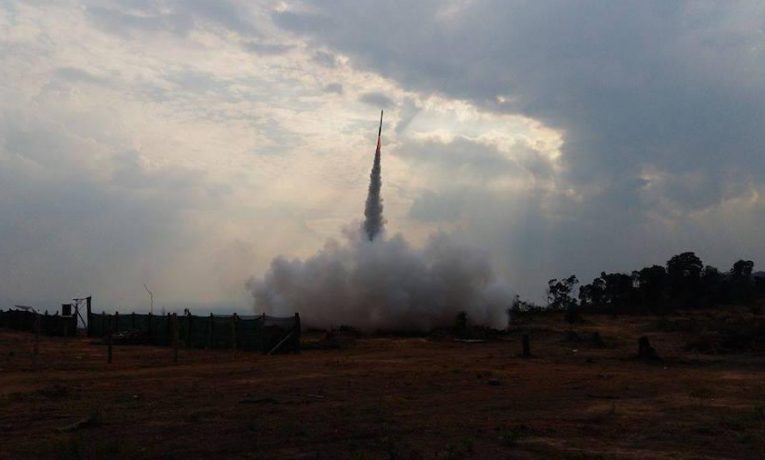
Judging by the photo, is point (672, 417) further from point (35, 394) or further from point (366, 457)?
point (35, 394)

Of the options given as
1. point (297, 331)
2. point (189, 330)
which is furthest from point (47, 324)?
point (297, 331)

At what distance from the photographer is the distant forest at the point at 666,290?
73312 mm

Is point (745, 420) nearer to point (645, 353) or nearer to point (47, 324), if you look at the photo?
point (645, 353)

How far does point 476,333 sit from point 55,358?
2417 cm

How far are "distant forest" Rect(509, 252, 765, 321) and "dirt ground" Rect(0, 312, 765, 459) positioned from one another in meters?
42.6

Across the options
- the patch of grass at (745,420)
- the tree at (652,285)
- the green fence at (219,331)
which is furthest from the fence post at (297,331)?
the tree at (652,285)

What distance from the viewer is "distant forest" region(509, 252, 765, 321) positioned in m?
73.3

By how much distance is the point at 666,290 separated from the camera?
8081cm

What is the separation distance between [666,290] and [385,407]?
72.5 metres

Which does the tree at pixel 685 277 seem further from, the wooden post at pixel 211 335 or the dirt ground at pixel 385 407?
the wooden post at pixel 211 335

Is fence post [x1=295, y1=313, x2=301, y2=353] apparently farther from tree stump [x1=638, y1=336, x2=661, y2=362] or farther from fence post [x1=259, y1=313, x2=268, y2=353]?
tree stump [x1=638, y1=336, x2=661, y2=362]

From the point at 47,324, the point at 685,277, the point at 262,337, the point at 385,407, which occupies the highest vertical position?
the point at 685,277

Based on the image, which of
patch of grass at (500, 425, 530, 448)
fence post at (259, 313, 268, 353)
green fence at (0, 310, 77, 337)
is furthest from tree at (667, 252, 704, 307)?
patch of grass at (500, 425, 530, 448)

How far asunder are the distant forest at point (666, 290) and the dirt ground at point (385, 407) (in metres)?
42.6
